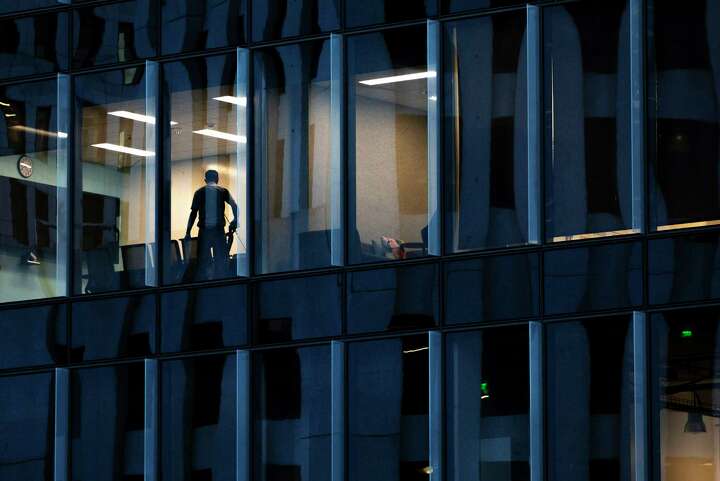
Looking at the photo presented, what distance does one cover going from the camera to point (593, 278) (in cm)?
2481

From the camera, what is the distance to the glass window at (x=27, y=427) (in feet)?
94.3

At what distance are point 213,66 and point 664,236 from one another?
7879 mm

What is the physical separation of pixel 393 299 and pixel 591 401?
3353 mm

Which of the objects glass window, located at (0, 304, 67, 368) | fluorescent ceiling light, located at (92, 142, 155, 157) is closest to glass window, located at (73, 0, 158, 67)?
fluorescent ceiling light, located at (92, 142, 155, 157)

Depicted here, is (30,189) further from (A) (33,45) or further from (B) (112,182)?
(A) (33,45)

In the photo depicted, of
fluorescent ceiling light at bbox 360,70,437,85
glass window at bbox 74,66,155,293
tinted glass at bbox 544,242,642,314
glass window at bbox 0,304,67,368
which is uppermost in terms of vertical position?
fluorescent ceiling light at bbox 360,70,437,85

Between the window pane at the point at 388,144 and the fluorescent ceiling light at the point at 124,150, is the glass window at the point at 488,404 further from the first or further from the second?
the fluorescent ceiling light at the point at 124,150

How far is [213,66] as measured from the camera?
Result: 28.4 metres

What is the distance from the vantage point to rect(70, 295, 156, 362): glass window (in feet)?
92.6

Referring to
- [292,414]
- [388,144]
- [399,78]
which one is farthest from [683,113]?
[292,414]

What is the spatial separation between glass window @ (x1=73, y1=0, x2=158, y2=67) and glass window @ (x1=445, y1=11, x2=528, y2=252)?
208 inches

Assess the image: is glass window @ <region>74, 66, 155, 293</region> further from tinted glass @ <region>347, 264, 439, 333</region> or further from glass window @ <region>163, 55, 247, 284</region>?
tinted glass @ <region>347, 264, 439, 333</region>

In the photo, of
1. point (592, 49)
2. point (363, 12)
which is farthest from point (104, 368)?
point (592, 49)

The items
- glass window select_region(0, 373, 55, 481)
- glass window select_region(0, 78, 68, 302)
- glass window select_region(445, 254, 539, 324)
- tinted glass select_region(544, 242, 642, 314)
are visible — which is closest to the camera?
tinted glass select_region(544, 242, 642, 314)
